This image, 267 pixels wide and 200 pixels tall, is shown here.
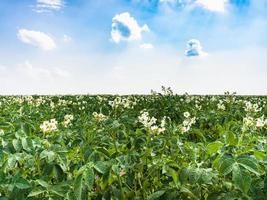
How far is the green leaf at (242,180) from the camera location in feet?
8.82

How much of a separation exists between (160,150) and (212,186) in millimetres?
780

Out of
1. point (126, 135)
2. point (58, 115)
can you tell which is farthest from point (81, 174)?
point (58, 115)

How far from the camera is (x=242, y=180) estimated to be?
8.84 ft

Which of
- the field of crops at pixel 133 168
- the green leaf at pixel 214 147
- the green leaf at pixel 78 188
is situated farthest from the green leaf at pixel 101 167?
the green leaf at pixel 214 147

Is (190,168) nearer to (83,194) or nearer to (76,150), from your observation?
(83,194)

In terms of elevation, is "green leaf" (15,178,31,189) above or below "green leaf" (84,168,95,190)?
below

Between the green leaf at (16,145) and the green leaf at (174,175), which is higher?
the green leaf at (16,145)

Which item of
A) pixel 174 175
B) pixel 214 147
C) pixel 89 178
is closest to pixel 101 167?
pixel 89 178

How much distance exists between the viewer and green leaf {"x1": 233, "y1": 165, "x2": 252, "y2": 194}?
269 cm

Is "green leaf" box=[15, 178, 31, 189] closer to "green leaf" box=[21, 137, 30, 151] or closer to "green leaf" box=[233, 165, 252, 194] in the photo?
"green leaf" box=[21, 137, 30, 151]

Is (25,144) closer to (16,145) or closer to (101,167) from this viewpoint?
(16,145)

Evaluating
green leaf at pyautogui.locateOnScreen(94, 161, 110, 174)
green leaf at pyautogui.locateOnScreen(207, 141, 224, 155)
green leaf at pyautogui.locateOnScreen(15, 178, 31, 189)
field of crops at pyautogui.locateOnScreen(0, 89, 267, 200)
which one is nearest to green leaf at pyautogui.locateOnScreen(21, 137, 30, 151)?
field of crops at pyautogui.locateOnScreen(0, 89, 267, 200)

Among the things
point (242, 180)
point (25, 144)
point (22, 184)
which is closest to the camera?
point (242, 180)

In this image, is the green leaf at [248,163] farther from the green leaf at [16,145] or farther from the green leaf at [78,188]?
the green leaf at [16,145]
